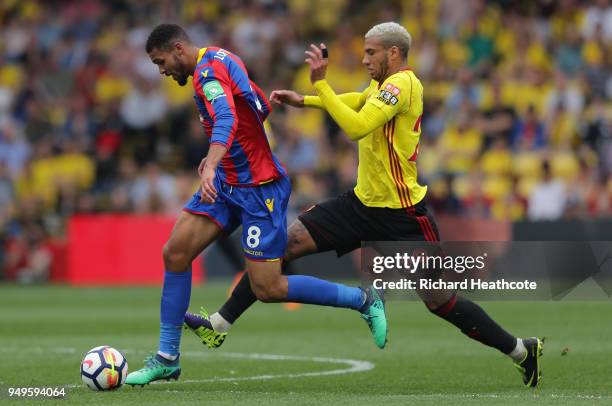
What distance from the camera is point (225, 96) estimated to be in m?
7.75

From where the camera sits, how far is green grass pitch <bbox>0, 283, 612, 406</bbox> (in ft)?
24.7

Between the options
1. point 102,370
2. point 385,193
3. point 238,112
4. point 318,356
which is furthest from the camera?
point 318,356

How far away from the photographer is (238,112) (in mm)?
8148

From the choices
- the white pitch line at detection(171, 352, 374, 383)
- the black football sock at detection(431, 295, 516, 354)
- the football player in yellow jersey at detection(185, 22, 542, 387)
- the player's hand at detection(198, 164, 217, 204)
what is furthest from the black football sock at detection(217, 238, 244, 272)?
the player's hand at detection(198, 164, 217, 204)

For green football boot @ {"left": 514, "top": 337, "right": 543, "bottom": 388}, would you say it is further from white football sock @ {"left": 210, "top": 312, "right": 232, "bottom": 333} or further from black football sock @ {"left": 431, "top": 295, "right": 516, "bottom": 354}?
white football sock @ {"left": 210, "top": 312, "right": 232, "bottom": 333}

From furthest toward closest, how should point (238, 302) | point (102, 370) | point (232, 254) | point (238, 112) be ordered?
1. point (232, 254)
2. point (238, 302)
3. point (238, 112)
4. point (102, 370)

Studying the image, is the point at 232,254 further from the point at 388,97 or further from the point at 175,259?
the point at 388,97

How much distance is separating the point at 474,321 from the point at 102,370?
2.25m

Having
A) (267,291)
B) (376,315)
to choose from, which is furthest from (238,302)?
A: (376,315)

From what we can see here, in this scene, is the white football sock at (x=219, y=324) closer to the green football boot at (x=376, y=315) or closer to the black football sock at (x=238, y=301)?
the black football sock at (x=238, y=301)


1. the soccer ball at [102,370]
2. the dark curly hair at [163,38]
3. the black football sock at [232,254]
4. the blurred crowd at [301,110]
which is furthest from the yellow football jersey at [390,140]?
the blurred crowd at [301,110]

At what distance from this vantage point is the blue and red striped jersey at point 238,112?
7.83m

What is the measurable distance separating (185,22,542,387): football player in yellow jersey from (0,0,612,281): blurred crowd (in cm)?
1025

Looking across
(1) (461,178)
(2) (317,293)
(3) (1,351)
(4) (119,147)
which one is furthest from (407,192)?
(4) (119,147)
